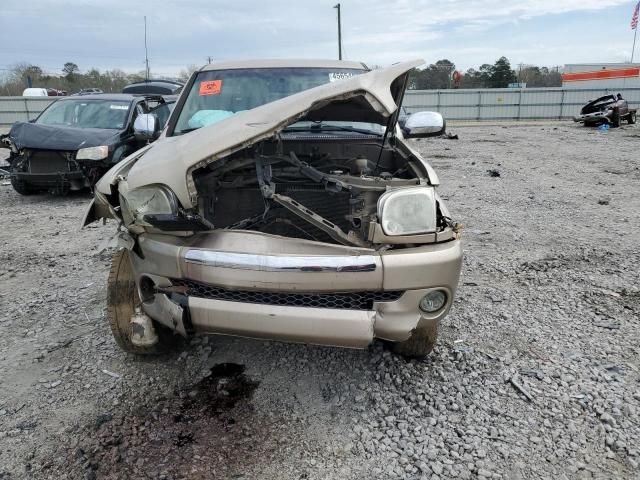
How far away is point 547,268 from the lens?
171 inches

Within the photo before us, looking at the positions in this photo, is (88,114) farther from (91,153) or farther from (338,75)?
(338,75)

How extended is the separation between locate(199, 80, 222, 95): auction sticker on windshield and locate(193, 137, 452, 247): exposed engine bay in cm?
104

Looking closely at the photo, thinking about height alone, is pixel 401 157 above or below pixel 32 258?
above

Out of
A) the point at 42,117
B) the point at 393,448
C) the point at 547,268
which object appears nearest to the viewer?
the point at 393,448

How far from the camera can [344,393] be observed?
2.61 meters

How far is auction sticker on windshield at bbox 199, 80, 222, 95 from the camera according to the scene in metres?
3.79

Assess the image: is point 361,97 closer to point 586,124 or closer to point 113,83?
point 586,124

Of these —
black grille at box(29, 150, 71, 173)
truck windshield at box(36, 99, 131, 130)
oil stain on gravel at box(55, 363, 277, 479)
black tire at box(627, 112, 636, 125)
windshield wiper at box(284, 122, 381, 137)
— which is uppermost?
truck windshield at box(36, 99, 131, 130)

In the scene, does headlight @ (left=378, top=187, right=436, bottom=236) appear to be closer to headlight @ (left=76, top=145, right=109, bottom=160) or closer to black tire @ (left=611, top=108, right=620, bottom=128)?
headlight @ (left=76, top=145, right=109, bottom=160)

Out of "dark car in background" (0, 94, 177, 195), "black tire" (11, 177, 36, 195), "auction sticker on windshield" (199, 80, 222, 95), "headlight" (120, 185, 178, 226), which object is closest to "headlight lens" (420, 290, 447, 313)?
"headlight" (120, 185, 178, 226)

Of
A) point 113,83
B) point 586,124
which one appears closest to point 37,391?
point 586,124

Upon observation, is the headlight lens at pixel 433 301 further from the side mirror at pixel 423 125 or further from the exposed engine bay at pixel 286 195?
the side mirror at pixel 423 125

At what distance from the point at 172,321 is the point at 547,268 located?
11.3ft

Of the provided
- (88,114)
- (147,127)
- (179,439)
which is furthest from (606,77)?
(179,439)
